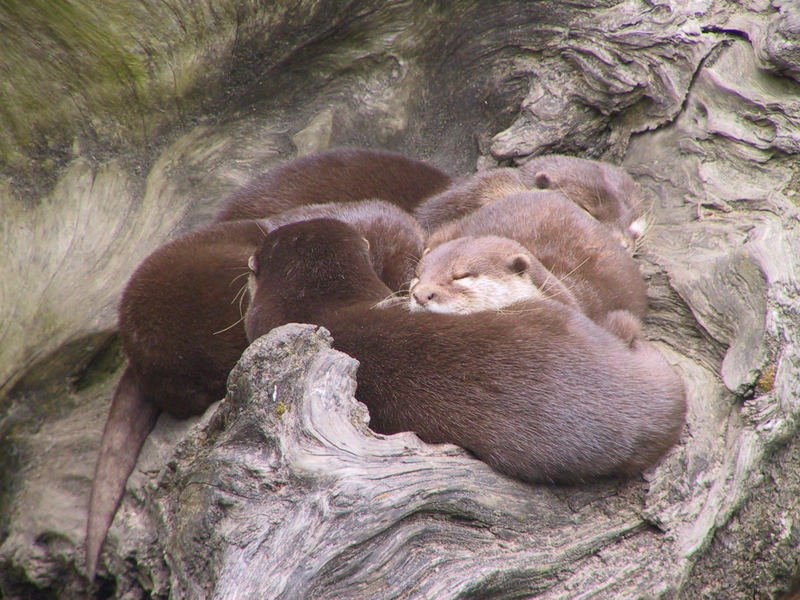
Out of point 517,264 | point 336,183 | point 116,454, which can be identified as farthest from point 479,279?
point 116,454

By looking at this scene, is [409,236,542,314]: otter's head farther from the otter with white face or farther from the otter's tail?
the otter's tail

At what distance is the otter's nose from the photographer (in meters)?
2.31

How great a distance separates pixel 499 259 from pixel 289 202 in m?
1.19

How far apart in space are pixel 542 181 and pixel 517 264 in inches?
39.1

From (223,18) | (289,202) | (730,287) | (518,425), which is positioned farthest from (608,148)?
(518,425)

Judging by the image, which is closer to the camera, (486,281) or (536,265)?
(486,281)

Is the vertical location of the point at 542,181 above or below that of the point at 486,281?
below

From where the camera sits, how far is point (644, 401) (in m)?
1.92

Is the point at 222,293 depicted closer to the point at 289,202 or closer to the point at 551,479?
the point at 289,202

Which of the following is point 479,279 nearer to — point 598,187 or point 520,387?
point 520,387

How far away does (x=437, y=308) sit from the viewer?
7.65 feet

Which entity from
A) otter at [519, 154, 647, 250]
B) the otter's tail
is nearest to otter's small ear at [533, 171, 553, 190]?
otter at [519, 154, 647, 250]

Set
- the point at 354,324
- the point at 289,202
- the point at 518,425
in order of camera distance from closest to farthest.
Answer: the point at 518,425 < the point at 354,324 < the point at 289,202

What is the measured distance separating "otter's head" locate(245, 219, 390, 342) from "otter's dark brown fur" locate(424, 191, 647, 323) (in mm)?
243
